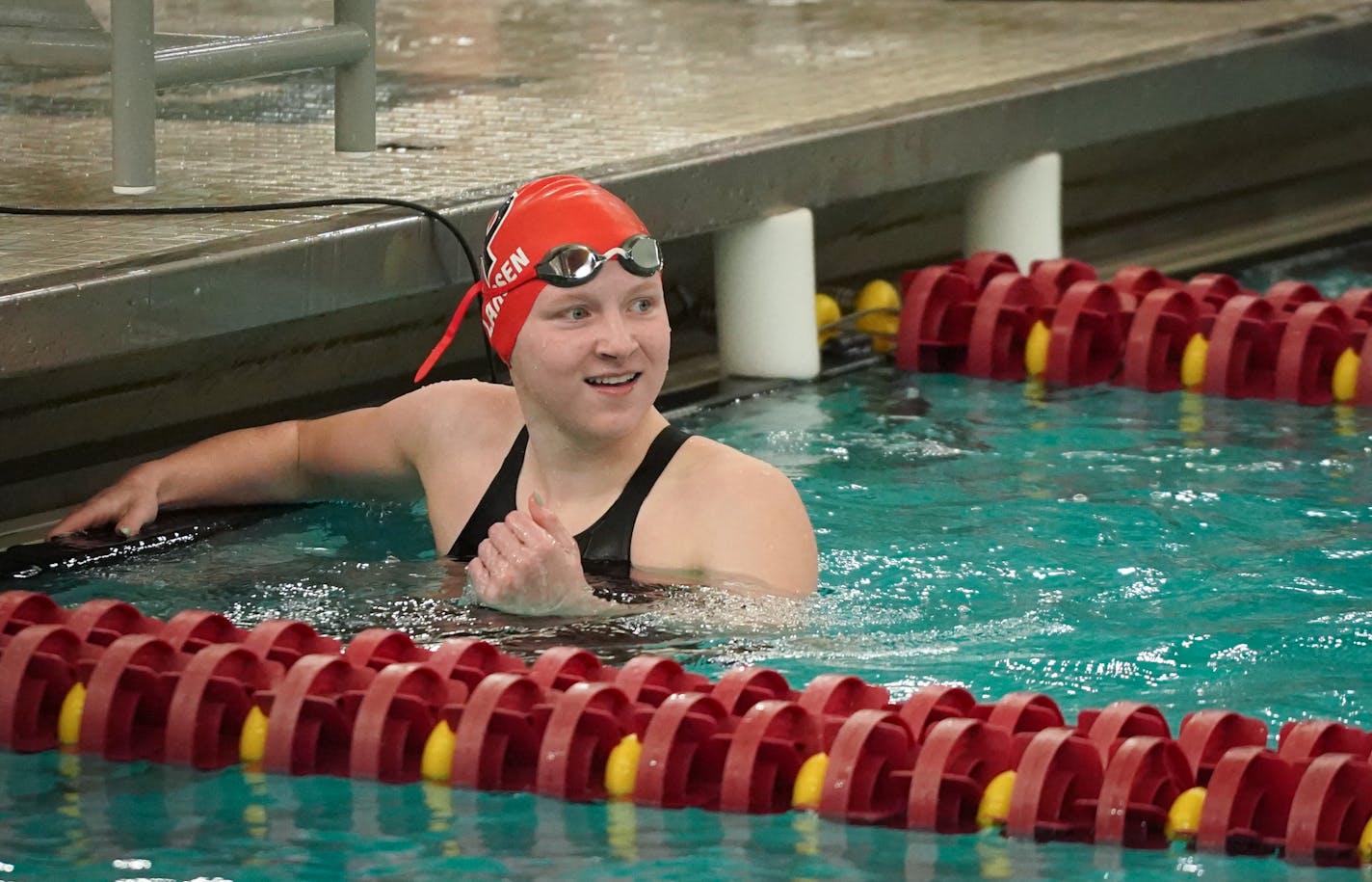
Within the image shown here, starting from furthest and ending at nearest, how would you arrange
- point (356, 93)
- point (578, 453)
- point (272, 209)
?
point (356, 93) < point (272, 209) < point (578, 453)

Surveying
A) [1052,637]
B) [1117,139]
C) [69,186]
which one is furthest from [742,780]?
[1117,139]

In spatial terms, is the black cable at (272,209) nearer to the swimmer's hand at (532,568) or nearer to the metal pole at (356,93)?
the metal pole at (356,93)

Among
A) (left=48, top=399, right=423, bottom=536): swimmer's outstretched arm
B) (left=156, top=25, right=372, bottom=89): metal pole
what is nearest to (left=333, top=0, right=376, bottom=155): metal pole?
(left=156, top=25, right=372, bottom=89): metal pole

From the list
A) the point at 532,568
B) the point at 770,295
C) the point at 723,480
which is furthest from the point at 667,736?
the point at 770,295

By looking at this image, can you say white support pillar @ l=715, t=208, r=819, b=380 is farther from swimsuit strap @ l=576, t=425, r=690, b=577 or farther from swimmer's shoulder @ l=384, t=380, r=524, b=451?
swimsuit strap @ l=576, t=425, r=690, b=577

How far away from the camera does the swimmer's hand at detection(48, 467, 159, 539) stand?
462 cm

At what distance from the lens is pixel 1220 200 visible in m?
8.38

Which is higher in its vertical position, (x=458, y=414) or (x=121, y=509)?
(x=458, y=414)

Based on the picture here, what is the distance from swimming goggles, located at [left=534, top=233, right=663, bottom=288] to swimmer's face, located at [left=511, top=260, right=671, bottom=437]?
12 millimetres

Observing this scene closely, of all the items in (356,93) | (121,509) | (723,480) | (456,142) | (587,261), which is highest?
(356,93)

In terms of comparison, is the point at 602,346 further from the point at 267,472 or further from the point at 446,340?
the point at 267,472

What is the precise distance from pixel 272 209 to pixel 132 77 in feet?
1.29

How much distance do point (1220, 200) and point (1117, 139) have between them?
99 centimetres

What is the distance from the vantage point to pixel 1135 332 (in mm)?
6113
